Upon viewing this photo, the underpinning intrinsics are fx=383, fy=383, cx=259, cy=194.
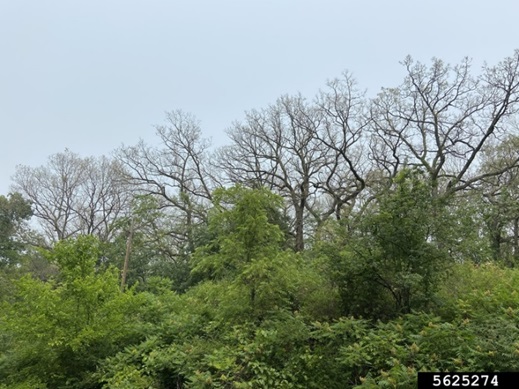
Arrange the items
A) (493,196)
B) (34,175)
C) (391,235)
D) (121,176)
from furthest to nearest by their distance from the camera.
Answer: (34,175)
(121,176)
(493,196)
(391,235)

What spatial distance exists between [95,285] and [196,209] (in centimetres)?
1641

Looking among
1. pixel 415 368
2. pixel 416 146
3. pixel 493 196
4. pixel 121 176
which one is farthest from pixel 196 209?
A: pixel 415 368

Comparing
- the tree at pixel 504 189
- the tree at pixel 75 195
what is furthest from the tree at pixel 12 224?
the tree at pixel 504 189

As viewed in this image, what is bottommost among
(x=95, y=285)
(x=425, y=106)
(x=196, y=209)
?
(x=95, y=285)

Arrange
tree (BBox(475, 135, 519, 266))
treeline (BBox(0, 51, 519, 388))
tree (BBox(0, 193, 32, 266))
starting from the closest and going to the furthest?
treeline (BBox(0, 51, 519, 388)), tree (BBox(475, 135, 519, 266)), tree (BBox(0, 193, 32, 266))

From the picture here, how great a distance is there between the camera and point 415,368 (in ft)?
12.6

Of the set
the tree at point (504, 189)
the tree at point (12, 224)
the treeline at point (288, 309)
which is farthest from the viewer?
the tree at point (12, 224)

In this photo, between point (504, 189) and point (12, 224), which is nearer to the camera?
point (504, 189)

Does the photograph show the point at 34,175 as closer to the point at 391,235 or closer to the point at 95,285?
the point at 95,285

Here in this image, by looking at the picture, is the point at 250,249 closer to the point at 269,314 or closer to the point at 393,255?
the point at 269,314

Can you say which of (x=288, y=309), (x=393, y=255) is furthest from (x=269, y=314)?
(x=393, y=255)

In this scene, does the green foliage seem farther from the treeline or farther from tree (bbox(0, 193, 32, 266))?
tree (bbox(0, 193, 32, 266))

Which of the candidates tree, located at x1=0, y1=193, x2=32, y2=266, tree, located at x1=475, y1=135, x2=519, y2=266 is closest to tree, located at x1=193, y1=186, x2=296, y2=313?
tree, located at x1=475, y1=135, x2=519, y2=266

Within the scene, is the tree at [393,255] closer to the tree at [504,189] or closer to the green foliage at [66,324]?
the green foliage at [66,324]
